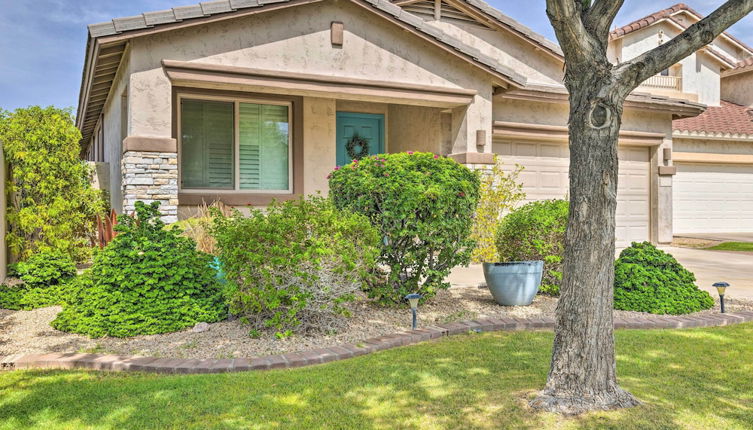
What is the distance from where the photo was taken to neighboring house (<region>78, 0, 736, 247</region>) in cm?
852

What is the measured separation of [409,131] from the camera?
40.0ft

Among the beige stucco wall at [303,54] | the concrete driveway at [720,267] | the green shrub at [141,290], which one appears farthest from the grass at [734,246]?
the green shrub at [141,290]

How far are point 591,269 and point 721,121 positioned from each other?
17681 millimetres

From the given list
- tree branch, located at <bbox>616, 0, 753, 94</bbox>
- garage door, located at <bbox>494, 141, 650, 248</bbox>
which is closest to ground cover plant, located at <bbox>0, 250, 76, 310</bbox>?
tree branch, located at <bbox>616, 0, 753, 94</bbox>

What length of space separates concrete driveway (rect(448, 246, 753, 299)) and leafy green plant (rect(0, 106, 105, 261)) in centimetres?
615

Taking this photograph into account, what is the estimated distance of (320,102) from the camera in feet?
37.0

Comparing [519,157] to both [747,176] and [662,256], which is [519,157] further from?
[747,176]

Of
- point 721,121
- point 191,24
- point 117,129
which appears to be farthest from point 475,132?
point 721,121

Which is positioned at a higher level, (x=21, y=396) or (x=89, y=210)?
(x=89, y=210)

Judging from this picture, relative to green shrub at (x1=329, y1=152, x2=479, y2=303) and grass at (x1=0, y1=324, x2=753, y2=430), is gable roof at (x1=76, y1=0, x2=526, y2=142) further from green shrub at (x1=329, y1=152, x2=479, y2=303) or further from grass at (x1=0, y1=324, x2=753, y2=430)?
grass at (x1=0, y1=324, x2=753, y2=430)

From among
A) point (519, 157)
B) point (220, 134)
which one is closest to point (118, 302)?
point (220, 134)

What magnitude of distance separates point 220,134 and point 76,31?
2485 centimetres

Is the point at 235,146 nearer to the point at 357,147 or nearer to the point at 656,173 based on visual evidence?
the point at 357,147

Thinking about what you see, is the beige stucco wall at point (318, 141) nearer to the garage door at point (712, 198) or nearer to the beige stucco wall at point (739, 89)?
the garage door at point (712, 198)
